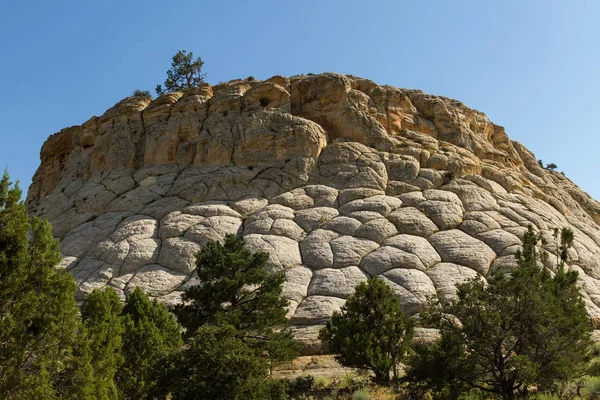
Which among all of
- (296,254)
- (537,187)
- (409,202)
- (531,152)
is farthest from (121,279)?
(531,152)

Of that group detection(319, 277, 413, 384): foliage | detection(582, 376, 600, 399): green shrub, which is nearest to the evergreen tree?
detection(319, 277, 413, 384): foliage

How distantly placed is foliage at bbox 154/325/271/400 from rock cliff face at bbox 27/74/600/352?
8308 millimetres

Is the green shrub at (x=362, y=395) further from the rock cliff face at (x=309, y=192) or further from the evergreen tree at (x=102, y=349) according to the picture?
the evergreen tree at (x=102, y=349)

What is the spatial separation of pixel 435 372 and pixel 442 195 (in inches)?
714

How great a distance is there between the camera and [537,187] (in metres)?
37.8

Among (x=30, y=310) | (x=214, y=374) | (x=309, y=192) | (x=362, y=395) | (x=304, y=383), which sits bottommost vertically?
(x=304, y=383)

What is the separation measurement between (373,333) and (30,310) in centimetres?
1035

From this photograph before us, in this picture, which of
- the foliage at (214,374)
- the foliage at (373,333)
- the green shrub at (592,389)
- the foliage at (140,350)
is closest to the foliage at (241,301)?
the foliage at (140,350)

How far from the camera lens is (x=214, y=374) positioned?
13.9 meters

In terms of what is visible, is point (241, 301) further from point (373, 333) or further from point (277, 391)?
point (277, 391)

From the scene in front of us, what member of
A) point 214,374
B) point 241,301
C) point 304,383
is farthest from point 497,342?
point 241,301

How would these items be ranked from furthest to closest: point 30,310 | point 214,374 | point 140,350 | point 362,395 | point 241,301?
point 241,301 < point 140,350 < point 362,395 < point 214,374 < point 30,310

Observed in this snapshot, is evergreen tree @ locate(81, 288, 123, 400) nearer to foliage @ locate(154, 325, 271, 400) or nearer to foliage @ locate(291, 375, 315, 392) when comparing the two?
foliage @ locate(154, 325, 271, 400)

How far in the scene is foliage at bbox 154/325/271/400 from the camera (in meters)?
13.8
